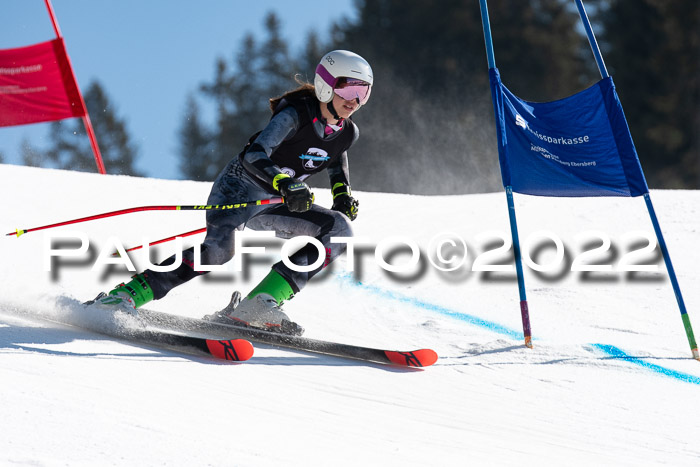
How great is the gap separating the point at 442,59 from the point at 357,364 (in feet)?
76.5

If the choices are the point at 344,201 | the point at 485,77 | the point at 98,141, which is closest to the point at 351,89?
the point at 344,201

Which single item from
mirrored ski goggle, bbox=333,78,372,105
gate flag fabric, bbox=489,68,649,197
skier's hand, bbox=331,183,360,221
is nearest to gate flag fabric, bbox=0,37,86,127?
skier's hand, bbox=331,183,360,221

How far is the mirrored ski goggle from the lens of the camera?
357cm

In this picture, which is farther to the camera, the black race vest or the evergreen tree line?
the evergreen tree line

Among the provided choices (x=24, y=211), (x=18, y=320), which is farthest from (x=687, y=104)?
(x=18, y=320)

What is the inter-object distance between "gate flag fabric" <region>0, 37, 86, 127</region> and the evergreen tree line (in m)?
12.2

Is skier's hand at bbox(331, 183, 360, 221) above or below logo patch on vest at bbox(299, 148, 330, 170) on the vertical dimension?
below

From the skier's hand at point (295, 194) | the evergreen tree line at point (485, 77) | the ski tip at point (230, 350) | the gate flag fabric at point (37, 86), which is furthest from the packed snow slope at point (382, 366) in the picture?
the evergreen tree line at point (485, 77)

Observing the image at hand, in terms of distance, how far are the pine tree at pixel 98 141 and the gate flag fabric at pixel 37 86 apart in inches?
1022

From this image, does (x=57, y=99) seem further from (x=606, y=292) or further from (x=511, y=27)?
(x=511, y=27)

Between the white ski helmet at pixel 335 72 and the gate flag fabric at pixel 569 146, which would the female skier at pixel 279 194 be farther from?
the gate flag fabric at pixel 569 146

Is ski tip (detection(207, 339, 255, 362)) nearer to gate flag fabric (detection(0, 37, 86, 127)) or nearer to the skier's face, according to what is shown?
the skier's face

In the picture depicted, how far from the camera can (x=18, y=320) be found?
138 inches

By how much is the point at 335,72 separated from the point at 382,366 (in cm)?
136
